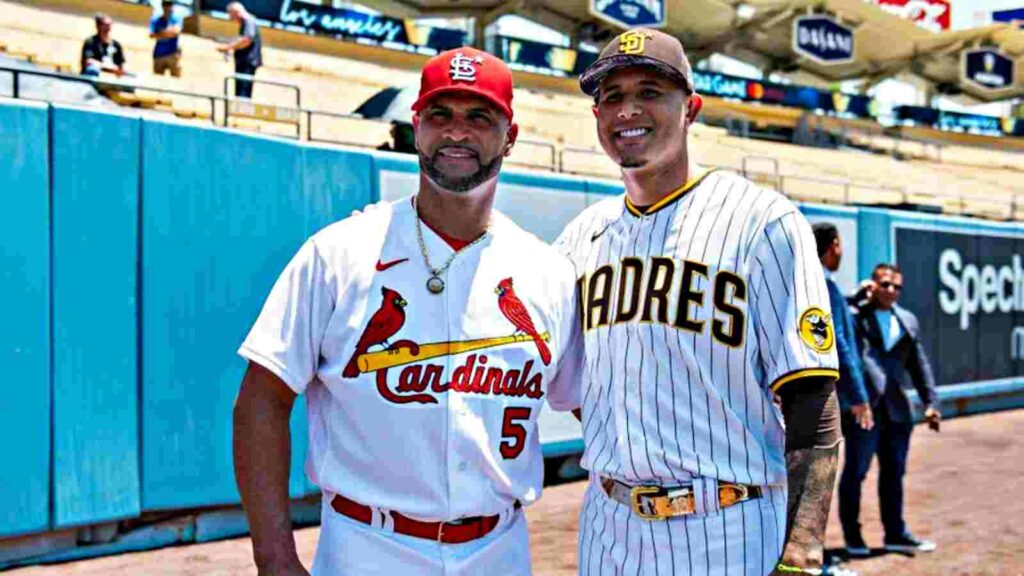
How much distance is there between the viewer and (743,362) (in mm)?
2406

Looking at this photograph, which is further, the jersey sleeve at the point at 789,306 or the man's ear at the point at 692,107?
the man's ear at the point at 692,107

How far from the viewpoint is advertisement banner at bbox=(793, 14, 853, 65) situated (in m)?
45.0

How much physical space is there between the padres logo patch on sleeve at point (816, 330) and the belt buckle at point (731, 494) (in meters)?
0.35

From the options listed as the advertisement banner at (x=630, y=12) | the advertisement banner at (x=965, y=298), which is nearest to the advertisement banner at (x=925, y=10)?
the advertisement banner at (x=630, y=12)

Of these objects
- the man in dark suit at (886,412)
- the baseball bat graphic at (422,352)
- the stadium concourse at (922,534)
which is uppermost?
the baseball bat graphic at (422,352)

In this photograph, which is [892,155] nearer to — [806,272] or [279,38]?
[279,38]

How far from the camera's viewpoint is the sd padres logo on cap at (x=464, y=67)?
7.62 feet

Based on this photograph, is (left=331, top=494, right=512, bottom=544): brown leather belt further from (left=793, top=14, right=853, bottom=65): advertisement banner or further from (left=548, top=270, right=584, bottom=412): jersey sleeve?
(left=793, top=14, right=853, bottom=65): advertisement banner

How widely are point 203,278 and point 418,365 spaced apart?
15.0 feet

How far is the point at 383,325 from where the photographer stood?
7.57ft

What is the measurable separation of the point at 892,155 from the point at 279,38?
2128 centimetres

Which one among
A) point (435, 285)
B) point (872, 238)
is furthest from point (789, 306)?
point (872, 238)

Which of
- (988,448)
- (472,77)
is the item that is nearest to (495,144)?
(472,77)

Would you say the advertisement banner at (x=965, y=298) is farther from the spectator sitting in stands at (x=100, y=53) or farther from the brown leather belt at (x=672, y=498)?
the brown leather belt at (x=672, y=498)
